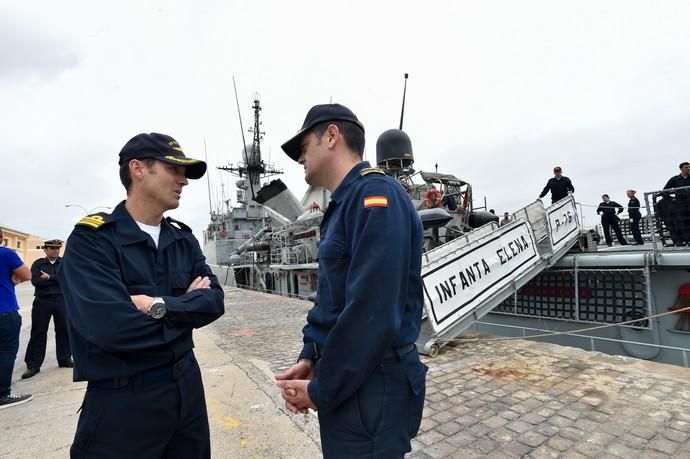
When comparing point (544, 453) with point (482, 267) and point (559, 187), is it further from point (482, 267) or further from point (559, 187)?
point (559, 187)

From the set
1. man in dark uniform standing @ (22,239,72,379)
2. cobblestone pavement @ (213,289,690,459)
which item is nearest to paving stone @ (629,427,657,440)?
cobblestone pavement @ (213,289,690,459)

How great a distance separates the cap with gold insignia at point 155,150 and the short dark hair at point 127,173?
0.02 metres

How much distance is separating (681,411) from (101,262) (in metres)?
4.67

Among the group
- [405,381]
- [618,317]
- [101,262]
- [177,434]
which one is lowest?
[618,317]

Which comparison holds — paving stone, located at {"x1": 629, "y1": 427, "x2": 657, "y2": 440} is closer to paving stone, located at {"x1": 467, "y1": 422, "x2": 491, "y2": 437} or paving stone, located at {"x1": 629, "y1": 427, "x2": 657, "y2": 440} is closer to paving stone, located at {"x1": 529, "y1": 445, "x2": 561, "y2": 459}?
paving stone, located at {"x1": 529, "y1": 445, "x2": 561, "y2": 459}

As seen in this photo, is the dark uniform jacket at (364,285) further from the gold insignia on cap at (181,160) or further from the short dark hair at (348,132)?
the gold insignia on cap at (181,160)

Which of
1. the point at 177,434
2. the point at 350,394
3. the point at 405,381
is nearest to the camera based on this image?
the point at 350,394

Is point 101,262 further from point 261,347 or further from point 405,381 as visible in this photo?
point 261,347

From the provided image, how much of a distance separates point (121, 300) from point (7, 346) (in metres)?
3.90

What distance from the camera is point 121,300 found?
1558mm

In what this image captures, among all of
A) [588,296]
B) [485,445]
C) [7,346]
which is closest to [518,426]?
[485,445]

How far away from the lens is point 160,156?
6.04ft

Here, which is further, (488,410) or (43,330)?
(43,330)

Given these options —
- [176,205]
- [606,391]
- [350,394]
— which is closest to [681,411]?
[606,391]
